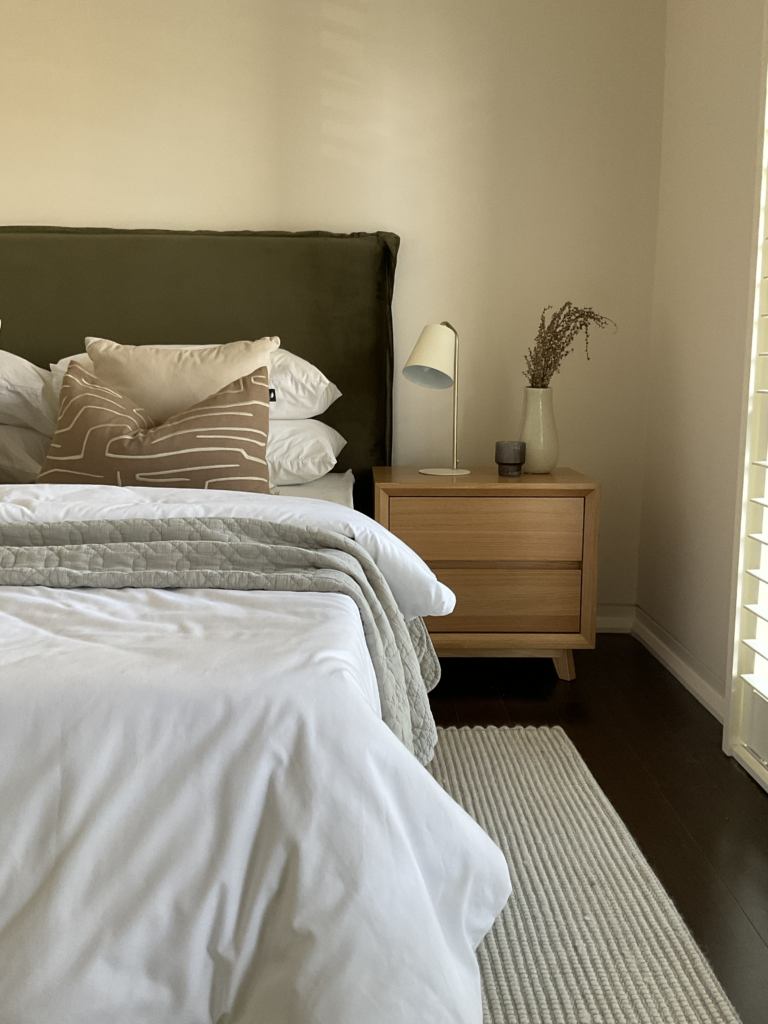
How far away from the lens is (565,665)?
2.77m

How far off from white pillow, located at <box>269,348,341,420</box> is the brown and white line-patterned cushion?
16.6 inches

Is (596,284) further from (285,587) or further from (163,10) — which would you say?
(285,587)

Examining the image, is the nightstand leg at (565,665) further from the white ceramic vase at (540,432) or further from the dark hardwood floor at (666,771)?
the white ceramic vase at (540,432)

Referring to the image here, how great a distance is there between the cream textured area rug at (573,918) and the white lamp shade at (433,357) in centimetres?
117

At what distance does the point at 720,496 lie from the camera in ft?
8.29

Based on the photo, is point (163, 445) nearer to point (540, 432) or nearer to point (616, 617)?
point (540, 432)

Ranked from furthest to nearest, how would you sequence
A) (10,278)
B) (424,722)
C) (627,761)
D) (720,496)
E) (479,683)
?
(10,278) < (479,683) < (720,496) < (627,761) < (424,722)

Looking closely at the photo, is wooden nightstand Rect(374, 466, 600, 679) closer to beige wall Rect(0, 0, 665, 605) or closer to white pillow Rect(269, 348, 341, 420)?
white pillow Rect(269, 348, 341, 420)

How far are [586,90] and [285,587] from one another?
7.77ft

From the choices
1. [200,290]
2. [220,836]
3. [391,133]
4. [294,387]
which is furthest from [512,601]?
[220,836]

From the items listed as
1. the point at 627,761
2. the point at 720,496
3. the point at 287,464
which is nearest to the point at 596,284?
the point at 720,496

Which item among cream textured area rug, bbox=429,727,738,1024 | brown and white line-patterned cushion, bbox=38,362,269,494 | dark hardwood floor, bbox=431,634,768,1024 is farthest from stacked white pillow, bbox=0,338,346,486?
cream textured area rug, bbox=429,727,738,1024

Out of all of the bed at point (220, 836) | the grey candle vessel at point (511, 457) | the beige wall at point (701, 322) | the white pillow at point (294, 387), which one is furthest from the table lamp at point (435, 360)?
the bed at point (220, 836)

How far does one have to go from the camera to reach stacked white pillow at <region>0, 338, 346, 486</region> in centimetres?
246
